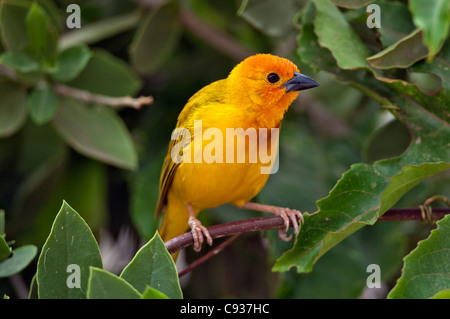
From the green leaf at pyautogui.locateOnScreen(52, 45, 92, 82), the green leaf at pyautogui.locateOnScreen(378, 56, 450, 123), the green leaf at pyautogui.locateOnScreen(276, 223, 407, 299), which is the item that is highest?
the green leaf at pyautogui.locateOnScreen(52, 45, 92, 82)

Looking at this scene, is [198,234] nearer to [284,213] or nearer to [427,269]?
[284,213]

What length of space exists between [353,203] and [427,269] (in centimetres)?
26

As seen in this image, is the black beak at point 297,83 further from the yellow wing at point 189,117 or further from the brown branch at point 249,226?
the brown branch at point 249,226

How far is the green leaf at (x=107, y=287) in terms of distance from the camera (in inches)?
41.2

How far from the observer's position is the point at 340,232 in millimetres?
1320

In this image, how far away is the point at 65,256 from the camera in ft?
4.05

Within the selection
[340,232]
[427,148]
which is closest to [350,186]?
[340,232]

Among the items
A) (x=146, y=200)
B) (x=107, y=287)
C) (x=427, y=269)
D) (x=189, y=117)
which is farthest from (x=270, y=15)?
(x=107, y=287)

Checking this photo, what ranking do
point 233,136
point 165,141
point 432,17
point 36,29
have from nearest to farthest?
point 432,17 < point 233,136 < point 36,29 < point 165,141

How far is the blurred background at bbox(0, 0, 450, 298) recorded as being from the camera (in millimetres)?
2104

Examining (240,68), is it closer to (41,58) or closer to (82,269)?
(41,58)

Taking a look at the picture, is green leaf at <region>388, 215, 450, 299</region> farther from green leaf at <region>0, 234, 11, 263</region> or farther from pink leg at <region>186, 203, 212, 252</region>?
green leaf at <region>0, 234, 11, 263</region>

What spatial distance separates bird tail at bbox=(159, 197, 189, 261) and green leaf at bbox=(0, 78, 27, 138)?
2.22 feet

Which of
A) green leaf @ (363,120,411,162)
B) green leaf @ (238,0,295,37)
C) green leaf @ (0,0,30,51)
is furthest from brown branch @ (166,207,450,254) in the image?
green leaf @ (0,0,30,51)
